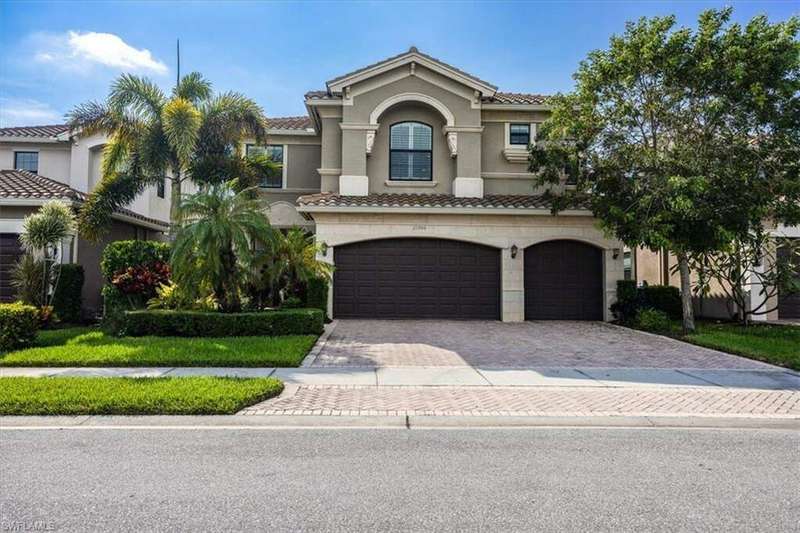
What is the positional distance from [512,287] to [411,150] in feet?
21.3

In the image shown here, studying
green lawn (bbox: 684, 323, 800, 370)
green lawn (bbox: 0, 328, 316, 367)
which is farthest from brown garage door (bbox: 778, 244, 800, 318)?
green lawn (bbox: 0, 328, 316, 367)

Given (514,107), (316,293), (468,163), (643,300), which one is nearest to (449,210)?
(468,163)

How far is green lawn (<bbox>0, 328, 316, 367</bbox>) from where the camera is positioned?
922 centimetres

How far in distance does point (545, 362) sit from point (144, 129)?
13.8 meters

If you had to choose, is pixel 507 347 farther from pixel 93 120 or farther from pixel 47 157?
pixel 47 157

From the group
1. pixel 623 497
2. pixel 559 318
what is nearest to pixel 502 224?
pixel 559 318

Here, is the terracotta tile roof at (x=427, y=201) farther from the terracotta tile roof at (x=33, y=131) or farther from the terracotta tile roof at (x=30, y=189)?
the terracotta tile roof at (x=33, y=131)

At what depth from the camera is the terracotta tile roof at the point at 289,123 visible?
848 inches

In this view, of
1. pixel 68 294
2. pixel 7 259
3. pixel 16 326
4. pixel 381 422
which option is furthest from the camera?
pixel 7 259

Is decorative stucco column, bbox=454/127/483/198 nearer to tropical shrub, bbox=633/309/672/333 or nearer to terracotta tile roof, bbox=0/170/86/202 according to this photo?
tropical shrub, bbox=633/309/672/333

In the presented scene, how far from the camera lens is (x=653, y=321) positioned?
1538 centimetres

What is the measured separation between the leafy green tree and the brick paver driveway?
10.0 feet

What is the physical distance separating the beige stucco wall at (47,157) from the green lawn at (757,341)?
2432cm

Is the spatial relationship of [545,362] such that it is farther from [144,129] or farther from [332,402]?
[144,129]
